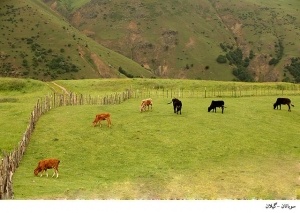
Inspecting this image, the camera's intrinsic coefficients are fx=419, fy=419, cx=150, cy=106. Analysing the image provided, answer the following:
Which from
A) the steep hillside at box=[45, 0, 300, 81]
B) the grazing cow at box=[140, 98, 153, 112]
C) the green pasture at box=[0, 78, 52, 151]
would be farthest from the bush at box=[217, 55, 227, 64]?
the grazing cow at box=[140, 98, 153, 112]

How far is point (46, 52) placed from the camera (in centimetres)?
13588

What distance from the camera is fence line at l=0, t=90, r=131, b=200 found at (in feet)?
59.6

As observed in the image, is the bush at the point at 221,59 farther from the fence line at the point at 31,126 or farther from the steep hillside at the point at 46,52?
the fence line at the point at 31,126

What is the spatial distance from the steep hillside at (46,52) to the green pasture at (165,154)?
8913 cm

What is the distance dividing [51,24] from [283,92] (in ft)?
358

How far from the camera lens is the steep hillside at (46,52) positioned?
128m

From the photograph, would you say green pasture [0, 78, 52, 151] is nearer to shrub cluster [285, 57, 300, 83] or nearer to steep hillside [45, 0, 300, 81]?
steep hillside [45, 0, 300, 81]

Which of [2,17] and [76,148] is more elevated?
[2,17]

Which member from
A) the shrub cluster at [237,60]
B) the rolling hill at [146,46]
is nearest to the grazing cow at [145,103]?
the rolling hill at [146,46]

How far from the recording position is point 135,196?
67.5 ft
